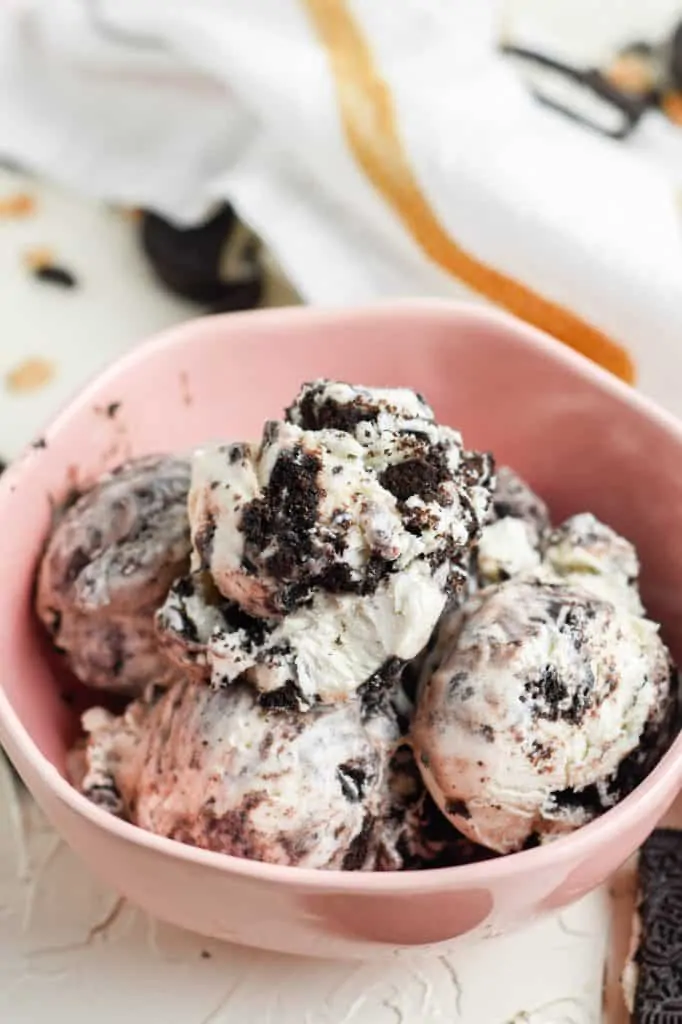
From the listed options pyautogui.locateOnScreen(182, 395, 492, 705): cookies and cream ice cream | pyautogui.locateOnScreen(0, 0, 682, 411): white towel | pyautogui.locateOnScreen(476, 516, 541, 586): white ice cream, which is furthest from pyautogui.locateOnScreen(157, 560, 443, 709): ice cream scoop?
pyautogui.locateOnScreen(0, 0, 682, 411): white towel

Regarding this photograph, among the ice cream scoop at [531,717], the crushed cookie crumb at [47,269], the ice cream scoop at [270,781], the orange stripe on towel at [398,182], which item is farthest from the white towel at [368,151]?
the ice cream scoop at [270,781]

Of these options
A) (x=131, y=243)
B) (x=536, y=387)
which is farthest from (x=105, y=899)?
(x=131, y=243)

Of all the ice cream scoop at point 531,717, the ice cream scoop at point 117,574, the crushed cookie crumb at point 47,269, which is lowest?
the crushed cookie crumb at point 47,269

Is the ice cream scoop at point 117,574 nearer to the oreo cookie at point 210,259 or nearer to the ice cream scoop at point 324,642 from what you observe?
the ice cream scoop at point 324,642

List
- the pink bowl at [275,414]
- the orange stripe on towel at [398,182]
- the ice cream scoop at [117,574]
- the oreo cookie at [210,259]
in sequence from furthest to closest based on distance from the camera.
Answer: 1. the oreo cookie at [210,259]
2. the orange stripe on towel at [398,182]
3. the ice cream scoop at [117,574]
4. the pink bowl at [275,414]

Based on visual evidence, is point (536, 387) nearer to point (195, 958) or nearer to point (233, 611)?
point (233, 611)

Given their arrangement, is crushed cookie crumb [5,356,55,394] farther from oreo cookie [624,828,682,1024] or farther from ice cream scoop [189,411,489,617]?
oreo cookie [624,828,682,1024]

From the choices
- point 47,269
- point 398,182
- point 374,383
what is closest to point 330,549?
point 374,383
